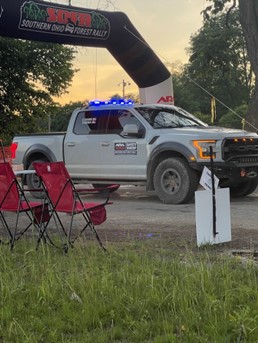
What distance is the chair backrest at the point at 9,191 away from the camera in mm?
6234

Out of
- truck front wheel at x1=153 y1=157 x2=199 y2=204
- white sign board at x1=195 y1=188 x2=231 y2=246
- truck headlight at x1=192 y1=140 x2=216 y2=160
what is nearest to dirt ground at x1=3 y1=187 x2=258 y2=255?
white sign board at x1=195 y1=188 x2=231 y2=246

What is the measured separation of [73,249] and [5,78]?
69.1 feet

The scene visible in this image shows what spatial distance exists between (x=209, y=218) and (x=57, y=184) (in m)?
1.78

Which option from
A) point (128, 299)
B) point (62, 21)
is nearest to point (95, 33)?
point (62, 21)

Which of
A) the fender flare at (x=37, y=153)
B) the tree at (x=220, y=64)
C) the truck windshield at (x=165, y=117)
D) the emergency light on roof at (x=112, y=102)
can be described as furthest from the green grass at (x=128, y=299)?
the tree at (x=220, y=64)

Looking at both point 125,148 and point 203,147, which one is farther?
point 125,148

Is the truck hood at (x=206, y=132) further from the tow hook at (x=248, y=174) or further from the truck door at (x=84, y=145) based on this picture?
the truck door at (x=84, y=145)

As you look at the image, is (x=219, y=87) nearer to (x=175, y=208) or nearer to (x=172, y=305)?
(x=175, y=208)

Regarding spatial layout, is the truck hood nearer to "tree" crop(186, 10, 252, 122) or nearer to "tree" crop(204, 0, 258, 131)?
"tree" crop(204, 0, 258, 131)

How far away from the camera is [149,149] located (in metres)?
10.5

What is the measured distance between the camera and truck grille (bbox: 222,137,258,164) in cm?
982

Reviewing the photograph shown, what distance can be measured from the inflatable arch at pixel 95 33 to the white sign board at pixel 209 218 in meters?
6.75

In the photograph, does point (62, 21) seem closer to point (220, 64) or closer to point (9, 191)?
point (9, 191)

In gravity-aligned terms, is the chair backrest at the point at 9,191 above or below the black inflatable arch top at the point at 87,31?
below
